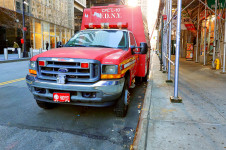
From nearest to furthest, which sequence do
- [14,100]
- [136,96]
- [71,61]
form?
[71,61] < [14,100] < [136,96]

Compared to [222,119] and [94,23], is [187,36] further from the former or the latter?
[222,119]

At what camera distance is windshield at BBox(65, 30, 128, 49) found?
15.8 ft

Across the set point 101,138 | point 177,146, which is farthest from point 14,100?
point 177,146

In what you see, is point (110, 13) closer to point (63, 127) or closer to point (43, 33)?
point (63, 127)

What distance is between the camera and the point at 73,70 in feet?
12.0

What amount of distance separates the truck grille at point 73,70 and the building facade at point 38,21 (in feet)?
66.7

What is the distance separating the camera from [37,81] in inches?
150

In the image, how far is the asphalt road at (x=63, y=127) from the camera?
3047mm

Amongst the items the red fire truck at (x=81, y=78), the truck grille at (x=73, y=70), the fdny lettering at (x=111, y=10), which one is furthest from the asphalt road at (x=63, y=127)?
the fdny lettering at (x=111, y=10)

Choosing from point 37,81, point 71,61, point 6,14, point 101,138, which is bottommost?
point 101,138

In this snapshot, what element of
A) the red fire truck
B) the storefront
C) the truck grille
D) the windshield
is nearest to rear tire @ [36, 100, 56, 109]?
the red fire truck

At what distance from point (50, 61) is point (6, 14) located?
23126 mm

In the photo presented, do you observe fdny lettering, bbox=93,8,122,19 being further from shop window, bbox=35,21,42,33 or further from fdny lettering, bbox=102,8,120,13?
shop window, bbox=35,21,42,33

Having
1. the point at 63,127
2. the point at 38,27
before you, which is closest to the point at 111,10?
the point at 63,127
